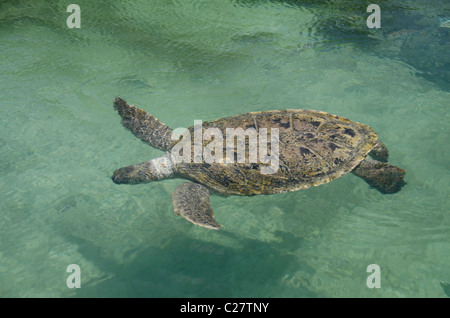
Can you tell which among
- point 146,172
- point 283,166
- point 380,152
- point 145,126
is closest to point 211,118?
point 145,126

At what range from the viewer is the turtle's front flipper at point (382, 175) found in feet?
14.0

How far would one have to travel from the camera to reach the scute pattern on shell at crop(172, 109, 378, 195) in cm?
388

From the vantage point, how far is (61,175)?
15.5ft

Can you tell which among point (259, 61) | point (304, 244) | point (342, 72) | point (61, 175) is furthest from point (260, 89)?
point (61, 175)

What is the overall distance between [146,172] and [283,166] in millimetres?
1829

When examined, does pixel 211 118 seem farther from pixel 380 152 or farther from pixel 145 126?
pixel 380 152

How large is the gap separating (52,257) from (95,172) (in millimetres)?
1374

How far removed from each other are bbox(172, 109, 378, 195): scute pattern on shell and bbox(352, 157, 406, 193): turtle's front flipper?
0.34 metres

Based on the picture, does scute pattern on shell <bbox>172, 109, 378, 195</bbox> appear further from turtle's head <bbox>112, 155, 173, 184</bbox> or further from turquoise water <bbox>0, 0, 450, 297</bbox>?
turquoise water <bbox>0, 0, 450, 297</bbox>

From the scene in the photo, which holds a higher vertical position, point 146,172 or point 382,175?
point 382,175

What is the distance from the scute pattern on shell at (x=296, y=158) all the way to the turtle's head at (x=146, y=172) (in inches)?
8.3

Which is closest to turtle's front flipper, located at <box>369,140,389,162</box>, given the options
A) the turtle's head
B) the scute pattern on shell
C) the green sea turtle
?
the green sea turtle

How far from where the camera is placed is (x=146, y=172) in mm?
4363

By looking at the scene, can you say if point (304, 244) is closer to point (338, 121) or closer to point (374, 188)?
point (374, 188)
